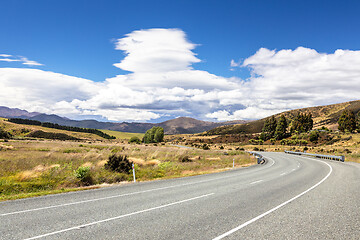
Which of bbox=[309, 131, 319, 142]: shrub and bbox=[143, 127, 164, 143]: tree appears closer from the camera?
bbox=[309, 131, 319, 142]: shrub

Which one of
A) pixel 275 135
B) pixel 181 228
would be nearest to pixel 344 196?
pixel 181 228

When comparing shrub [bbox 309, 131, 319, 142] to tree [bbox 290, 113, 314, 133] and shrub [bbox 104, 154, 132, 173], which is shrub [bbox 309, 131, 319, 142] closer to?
tree [bbox 290, 113, 314, 133]

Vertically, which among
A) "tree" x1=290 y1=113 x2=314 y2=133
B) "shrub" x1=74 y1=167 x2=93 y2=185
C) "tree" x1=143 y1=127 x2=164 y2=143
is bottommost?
"tree" x1=143 y1=127 x2=164 y2=143

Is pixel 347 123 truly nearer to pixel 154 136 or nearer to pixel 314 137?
pixel 314 137

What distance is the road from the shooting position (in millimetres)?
6137

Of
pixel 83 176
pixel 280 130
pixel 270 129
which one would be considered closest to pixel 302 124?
pixel 280 130

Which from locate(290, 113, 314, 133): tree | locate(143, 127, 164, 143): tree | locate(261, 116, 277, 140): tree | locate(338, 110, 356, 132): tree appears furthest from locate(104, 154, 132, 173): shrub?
locate(143, 127, 164, 143): tree

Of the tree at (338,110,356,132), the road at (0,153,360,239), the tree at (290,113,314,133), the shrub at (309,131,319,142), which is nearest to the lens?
the road at (0,153,360,239)

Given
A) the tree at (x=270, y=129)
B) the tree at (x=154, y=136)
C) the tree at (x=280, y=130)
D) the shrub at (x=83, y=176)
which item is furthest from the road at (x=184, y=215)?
the tree at (x=154, y=136)

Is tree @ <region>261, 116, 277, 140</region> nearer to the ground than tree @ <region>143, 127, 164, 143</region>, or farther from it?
farther from it

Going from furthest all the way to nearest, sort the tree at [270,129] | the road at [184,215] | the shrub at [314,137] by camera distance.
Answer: the tree at [270,129] → the shrub at [314,137] → the road at [184,215]

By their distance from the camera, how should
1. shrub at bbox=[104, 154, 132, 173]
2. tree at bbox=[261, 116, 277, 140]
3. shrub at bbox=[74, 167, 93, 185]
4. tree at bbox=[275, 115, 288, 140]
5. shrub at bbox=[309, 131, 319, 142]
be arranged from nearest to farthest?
shrub at bbox=[74, 167, 93, 185] < shrub at bbox=[104, 154, 132, 173] < shrub at bbox=[309, 131, 319, 142] < tree at bbox=[275, 115, 288, 140] < tree at bbox=[261, 116, 277, 140]

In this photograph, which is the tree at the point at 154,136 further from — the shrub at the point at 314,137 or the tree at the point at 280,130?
the shrub at the point at 314,137

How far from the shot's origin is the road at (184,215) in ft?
20.1
